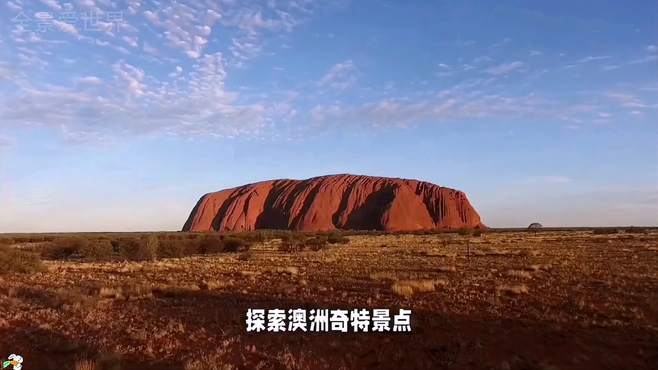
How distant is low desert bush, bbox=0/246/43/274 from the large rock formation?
214ft

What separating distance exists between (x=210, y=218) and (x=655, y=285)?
299ft

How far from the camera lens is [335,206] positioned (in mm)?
95688

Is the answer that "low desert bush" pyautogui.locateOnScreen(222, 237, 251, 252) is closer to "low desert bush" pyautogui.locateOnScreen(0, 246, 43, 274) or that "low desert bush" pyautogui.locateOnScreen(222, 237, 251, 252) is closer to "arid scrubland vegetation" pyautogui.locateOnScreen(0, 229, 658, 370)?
"low desert bush" pyautogui.locateOnScreen(0, 246, 43, 274)

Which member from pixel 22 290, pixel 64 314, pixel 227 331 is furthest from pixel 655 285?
pixel 22 290

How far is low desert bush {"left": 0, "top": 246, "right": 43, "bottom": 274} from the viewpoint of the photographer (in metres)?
22.5

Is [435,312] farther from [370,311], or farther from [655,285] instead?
[655,285]

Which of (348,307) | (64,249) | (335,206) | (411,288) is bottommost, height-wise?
(64,249)

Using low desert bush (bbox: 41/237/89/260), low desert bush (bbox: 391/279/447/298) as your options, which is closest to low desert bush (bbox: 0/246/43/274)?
low desert bush (bbox: 41/237/89/260)

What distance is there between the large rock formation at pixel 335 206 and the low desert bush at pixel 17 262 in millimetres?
65359

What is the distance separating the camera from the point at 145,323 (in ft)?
35.4

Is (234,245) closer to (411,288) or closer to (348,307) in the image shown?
(411,288)

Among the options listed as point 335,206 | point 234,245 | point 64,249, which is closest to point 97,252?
point 64,249

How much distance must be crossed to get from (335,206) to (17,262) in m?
74.2

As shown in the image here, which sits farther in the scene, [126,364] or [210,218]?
[210,218]
